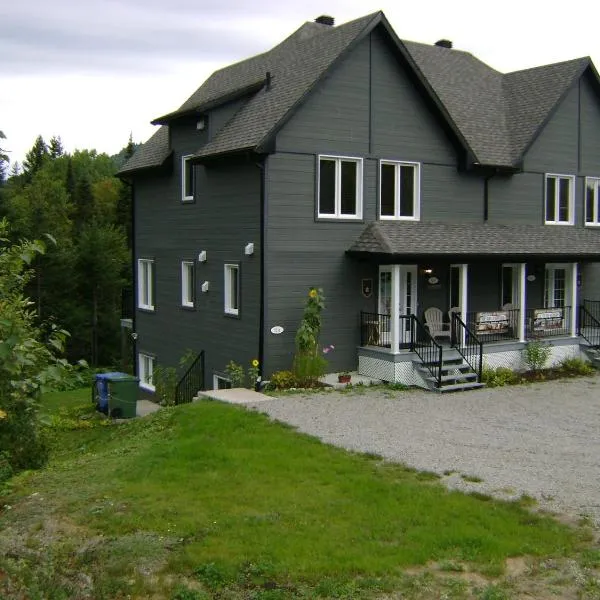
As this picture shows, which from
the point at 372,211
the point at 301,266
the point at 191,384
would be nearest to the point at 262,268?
the point at 301,266

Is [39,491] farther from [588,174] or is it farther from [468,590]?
[588,174]

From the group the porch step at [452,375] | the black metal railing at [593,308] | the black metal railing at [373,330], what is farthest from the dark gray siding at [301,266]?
the black metal railing at [593,308]

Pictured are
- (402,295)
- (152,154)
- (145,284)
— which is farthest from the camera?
(145,284)

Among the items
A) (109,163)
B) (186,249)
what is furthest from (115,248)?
(109,163)

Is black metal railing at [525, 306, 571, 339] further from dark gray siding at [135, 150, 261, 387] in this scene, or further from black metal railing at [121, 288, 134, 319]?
black metal railing at [121, 288, 134, 319]

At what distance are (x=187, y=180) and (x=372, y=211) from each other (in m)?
5.98

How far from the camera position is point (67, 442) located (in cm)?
1803

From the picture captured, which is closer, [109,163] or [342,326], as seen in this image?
[342,326]

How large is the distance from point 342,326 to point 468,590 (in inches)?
503

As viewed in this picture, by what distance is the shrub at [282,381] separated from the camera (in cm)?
1856

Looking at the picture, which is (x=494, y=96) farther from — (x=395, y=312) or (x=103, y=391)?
(x=103, y=391)

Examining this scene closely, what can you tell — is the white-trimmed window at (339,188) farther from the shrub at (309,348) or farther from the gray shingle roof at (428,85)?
the shrub at (309,348)

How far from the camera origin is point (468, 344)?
66.5 ft

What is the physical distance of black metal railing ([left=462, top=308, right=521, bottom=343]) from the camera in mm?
20891
